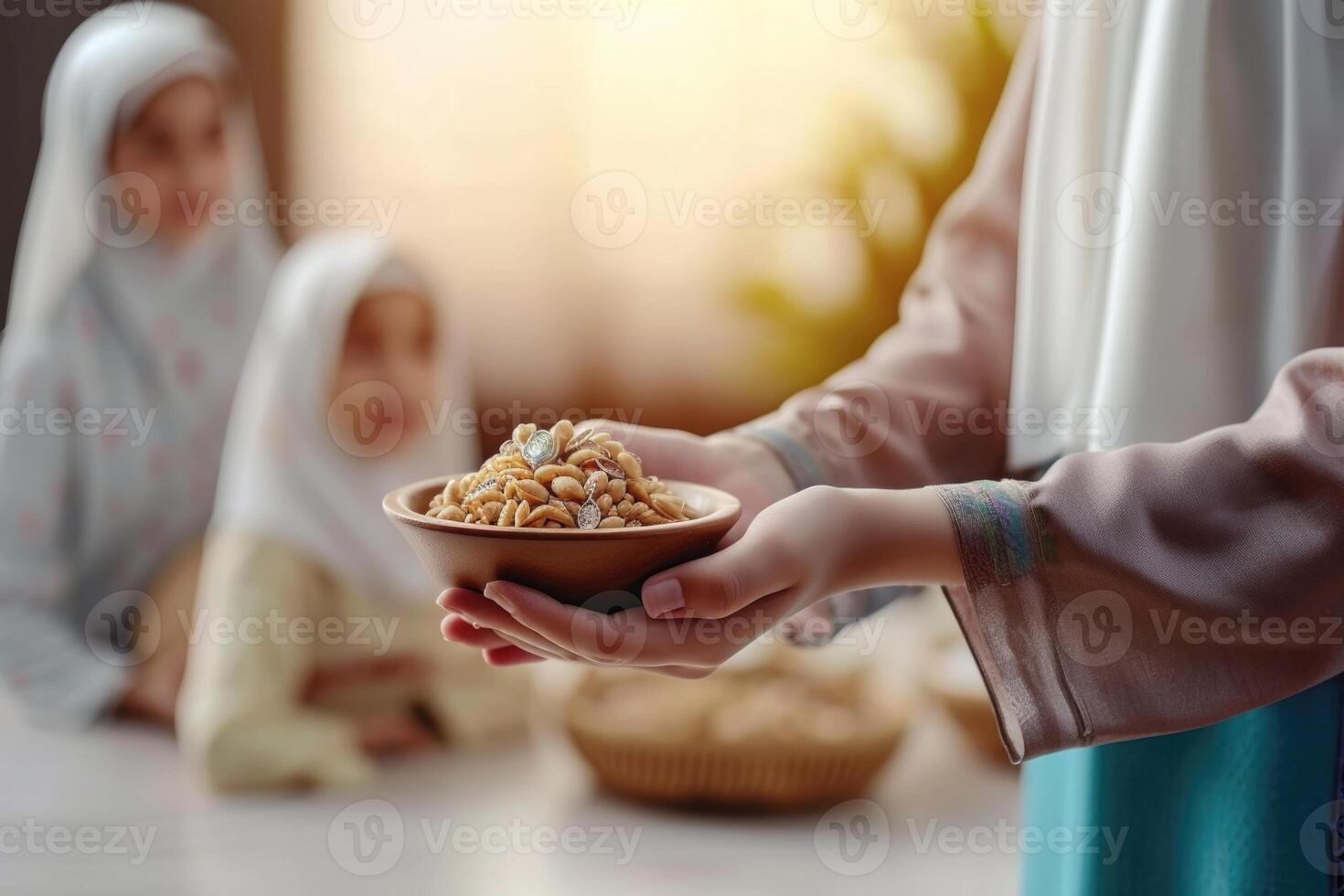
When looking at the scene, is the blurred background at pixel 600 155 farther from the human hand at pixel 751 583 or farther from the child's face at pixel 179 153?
the human hand at pixel 751 583

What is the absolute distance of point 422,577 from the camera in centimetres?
177

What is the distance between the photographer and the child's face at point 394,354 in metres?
1.75

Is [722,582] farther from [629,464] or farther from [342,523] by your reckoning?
[342,523]

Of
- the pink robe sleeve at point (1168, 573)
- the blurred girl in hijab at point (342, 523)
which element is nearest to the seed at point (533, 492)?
the pink robe sleeve at point (1168, 573)

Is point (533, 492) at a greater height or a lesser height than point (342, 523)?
greater

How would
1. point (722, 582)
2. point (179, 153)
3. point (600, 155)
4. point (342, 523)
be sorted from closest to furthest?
point (722, 582)
point (342, 523)
point (179, 153)
point (600, 155)

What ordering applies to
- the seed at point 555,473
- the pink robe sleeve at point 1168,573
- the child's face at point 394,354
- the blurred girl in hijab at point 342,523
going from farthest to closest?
the child's face at point 394,354 < the blurred girl in hijab at point 342,523 < the seed at point 555,473 < the pink robe sleeve at point 1168,573

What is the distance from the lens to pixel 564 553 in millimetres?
604

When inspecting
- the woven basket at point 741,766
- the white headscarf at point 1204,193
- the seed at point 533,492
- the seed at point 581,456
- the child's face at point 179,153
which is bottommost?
the woven basket at point 741,766

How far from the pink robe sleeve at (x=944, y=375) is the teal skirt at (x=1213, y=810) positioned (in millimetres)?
229

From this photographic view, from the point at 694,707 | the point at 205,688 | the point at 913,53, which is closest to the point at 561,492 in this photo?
the point at 694,707

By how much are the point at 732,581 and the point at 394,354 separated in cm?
129

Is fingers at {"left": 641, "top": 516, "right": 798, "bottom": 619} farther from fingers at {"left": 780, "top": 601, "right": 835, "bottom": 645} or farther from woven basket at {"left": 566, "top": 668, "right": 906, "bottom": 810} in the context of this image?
woven basket at {"left": 566, "top": 668, "right": 906, "bottom": 810}

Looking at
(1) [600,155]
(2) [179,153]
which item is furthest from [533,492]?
(1) [600,155]
